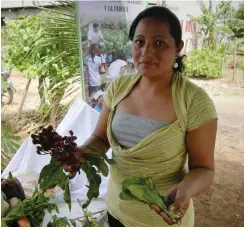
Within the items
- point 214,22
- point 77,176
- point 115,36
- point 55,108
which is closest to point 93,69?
point 115,36

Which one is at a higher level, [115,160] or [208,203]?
[115,160]

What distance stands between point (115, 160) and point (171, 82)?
1.32 feet

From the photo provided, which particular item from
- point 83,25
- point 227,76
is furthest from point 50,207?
point 227,76

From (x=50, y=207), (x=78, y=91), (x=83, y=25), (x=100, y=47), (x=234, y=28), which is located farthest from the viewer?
(x=234, y=28)

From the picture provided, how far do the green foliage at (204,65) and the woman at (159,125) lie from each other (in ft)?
29.5

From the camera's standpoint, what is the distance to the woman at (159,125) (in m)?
1.15

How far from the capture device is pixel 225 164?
459 centimetres

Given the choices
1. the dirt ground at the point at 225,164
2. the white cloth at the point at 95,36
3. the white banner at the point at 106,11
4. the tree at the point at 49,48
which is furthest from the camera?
the tree at the point at 49,48

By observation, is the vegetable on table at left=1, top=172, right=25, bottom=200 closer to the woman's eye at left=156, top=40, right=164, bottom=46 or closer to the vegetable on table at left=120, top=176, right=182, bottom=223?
the vegetable on table at left=120, top=176, right=182, bottom=223

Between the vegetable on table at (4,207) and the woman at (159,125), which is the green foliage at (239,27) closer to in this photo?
the woman at (159,125)

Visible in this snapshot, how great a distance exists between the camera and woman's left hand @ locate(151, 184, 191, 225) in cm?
96

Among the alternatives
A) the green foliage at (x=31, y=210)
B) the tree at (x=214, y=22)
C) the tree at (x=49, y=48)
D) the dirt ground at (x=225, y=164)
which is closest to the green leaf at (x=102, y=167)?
the green foliage at (x=31, y=210)

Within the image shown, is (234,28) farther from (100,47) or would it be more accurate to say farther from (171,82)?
(171,82)

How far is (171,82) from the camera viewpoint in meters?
1.28
